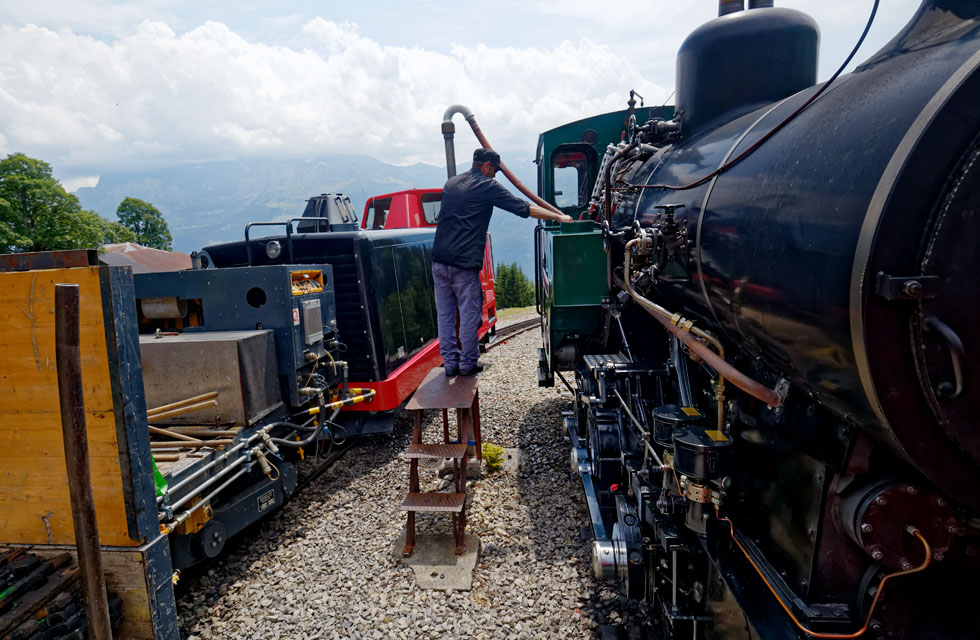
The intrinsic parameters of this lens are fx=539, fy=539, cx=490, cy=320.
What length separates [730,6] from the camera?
346 centimetres

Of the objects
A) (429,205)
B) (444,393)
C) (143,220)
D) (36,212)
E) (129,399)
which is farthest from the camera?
(143,220)

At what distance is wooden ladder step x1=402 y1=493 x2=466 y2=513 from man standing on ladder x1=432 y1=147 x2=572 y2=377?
3.95ft

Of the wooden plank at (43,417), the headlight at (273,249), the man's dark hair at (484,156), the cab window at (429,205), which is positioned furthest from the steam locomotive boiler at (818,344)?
the cab window at (429,205)

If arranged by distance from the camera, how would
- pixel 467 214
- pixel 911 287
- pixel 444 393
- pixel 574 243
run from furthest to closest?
pixel 467 214, pixel 444 393, pixel 574 243, pixel 911 287

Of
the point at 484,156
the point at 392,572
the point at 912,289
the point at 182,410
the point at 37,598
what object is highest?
the point at 484,156

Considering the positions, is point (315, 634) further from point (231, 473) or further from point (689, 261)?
point (689, 261)

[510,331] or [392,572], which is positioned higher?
[510,331]

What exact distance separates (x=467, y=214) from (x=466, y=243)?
248mm

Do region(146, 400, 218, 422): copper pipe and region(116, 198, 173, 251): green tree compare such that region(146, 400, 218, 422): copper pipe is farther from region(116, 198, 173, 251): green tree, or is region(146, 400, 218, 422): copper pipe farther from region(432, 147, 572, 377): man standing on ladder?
region(116, 198, 173, 251): green tree

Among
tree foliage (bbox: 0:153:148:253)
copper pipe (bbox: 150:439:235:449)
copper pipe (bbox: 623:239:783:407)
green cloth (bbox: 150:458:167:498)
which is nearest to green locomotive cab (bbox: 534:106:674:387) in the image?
copper pipe (bbox: 623:239:783:407)

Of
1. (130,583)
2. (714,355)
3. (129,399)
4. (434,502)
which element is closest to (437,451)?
(434,502)

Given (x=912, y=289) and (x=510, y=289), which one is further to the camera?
(x=510, y=289)

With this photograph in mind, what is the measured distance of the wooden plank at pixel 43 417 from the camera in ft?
7.18

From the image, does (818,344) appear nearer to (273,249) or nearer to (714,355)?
(714,355)
